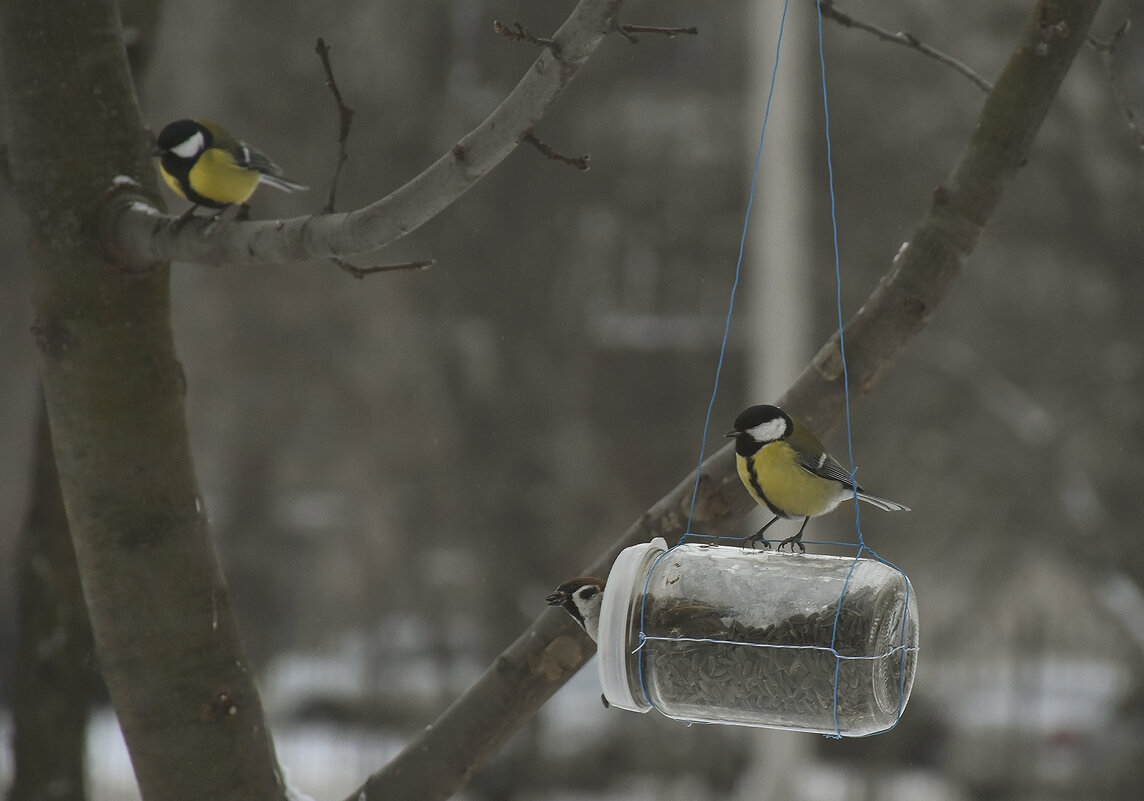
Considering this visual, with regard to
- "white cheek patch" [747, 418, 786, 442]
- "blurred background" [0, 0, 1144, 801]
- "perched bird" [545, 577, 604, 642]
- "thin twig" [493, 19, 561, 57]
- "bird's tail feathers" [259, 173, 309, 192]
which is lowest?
"blurred background" [0, 0, 1144, 801]

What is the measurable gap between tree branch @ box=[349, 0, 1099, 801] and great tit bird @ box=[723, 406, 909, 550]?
0.05m

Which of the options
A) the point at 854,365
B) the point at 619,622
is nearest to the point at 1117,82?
the point at 854,365

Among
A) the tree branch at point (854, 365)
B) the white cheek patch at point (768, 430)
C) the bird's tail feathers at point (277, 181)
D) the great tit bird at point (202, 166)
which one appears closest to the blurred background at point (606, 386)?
the bird's tail feathers at point (277, 181)

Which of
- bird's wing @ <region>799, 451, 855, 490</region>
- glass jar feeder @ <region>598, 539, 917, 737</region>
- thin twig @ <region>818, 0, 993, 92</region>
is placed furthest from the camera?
thin twig @ <region>818, 0, 993, 92</region>

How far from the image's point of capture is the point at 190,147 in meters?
2.22

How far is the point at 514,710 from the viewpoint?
64.8 inches

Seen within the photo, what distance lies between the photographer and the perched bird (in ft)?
5.38

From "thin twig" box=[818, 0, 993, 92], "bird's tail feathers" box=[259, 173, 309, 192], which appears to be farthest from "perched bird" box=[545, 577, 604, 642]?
"bird's tail feathers" box=[259, 173, 309, 192]

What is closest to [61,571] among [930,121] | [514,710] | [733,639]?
[514,710]

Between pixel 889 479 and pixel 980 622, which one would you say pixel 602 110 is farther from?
pixel 980 622

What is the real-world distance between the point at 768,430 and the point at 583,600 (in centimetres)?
36

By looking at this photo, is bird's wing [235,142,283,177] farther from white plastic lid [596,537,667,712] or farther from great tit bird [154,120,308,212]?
white plastic lid [596,537,667,712]

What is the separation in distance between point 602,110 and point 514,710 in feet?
18.9

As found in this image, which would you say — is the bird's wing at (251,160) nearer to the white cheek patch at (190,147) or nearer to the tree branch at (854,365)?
the white cheek patch at (190,147)
